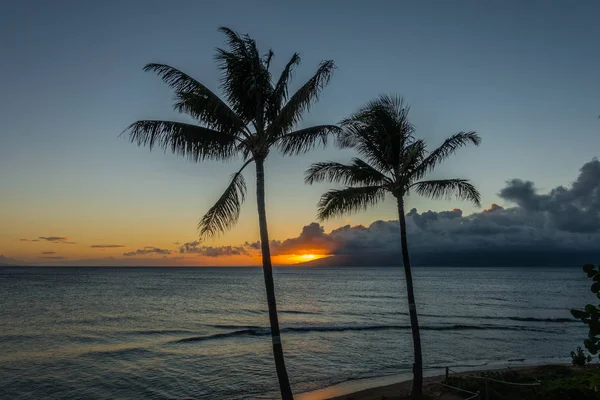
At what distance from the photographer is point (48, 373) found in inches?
887

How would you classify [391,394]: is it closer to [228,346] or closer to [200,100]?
[200,100]

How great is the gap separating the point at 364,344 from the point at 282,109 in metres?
24.8

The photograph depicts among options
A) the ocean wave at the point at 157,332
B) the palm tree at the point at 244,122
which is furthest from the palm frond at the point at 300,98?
the ocean wave at the point at 157,332

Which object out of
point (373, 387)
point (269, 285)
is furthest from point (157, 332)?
point (269, 285)

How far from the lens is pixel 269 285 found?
34.9 feet

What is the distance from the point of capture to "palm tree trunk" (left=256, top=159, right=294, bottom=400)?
10.5 m

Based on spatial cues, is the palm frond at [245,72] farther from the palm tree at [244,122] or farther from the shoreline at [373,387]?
Answer: the shoreline at [373,387]

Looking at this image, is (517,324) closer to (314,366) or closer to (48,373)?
(314,366)

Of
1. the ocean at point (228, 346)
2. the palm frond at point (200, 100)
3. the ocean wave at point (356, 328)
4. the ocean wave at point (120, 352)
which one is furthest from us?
the ocean wave at point (356, 328)

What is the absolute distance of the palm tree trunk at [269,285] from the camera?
10.5 meters

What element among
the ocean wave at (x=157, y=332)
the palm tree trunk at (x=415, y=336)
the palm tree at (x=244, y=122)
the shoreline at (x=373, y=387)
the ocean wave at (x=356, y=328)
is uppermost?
the palm tree at (x=244, y=122)

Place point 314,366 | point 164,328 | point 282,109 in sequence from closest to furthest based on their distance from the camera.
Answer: point 282,109 → point 314,366 → point 164,328

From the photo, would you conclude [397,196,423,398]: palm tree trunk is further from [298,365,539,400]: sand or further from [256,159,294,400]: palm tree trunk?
[256,159,294,400]: palm tree trunk

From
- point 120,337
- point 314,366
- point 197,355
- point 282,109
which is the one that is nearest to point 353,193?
point 282,109
